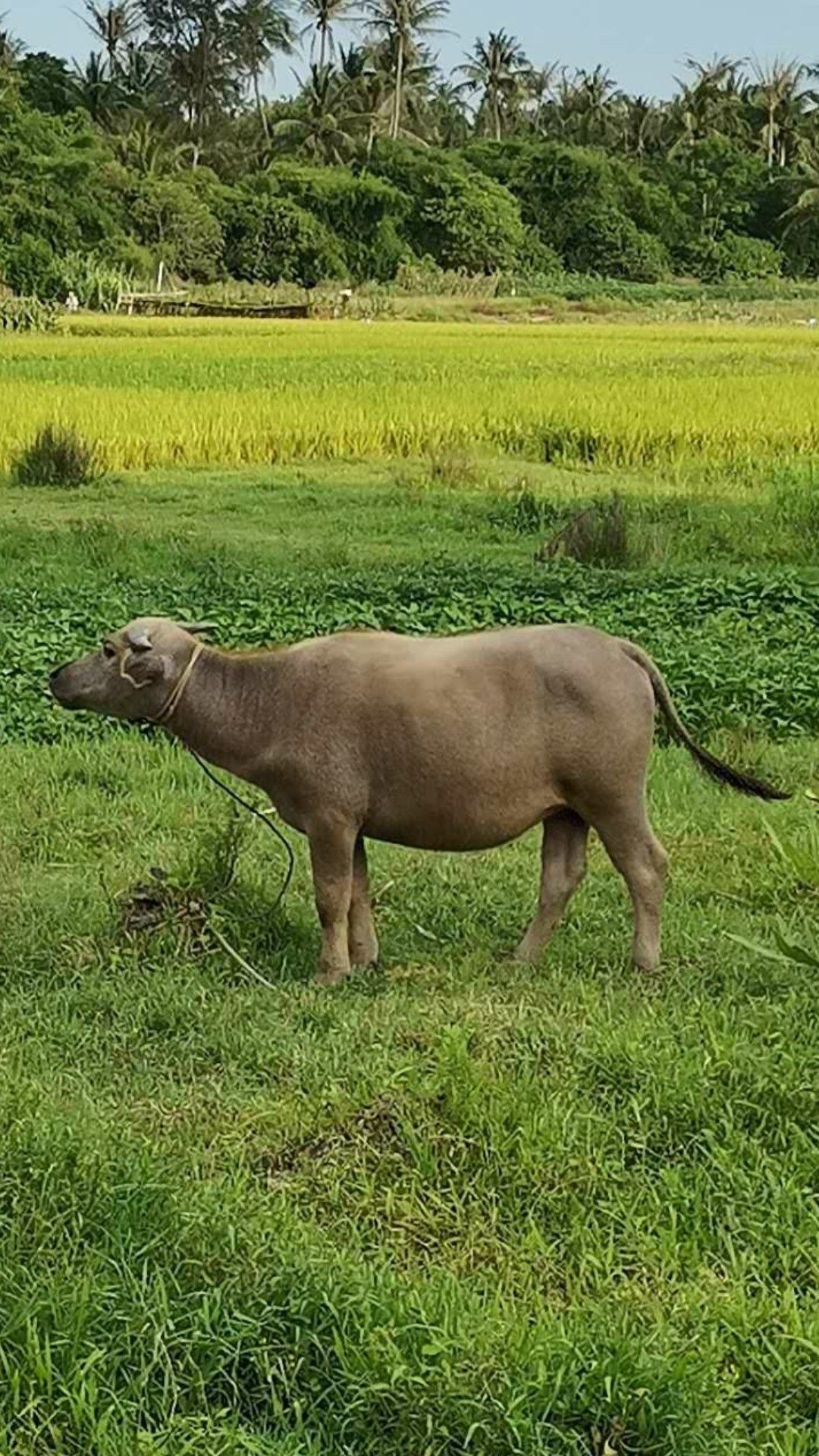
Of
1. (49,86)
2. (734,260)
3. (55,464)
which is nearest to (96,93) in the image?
(49,86)

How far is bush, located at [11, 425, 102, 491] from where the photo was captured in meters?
14.1

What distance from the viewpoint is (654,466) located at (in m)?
16.0

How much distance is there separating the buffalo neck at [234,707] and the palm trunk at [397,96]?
187 ft

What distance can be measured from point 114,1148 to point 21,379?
1887 centimetres

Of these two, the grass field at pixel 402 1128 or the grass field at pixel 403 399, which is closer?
the grass field at pixel 402 1128

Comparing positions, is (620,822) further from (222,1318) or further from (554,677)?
(222,1318)

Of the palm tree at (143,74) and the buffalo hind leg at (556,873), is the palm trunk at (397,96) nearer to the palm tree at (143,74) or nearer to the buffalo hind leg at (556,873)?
the palm tree at (143,74)

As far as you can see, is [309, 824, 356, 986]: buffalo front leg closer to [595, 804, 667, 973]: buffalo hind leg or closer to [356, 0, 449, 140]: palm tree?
[595, 804, 667, 973]: buffalo hind leg

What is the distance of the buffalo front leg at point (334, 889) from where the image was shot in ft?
14.4

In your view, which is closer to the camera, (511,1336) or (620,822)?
(511,1336)

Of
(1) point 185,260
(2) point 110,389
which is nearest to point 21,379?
(2) point 110,389

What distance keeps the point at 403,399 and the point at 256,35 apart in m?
45.4

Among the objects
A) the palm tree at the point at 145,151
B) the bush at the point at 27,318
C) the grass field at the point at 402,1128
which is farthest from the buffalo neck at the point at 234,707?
the palm tree at the point at 145,151

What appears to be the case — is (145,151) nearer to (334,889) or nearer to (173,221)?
(173,221)
